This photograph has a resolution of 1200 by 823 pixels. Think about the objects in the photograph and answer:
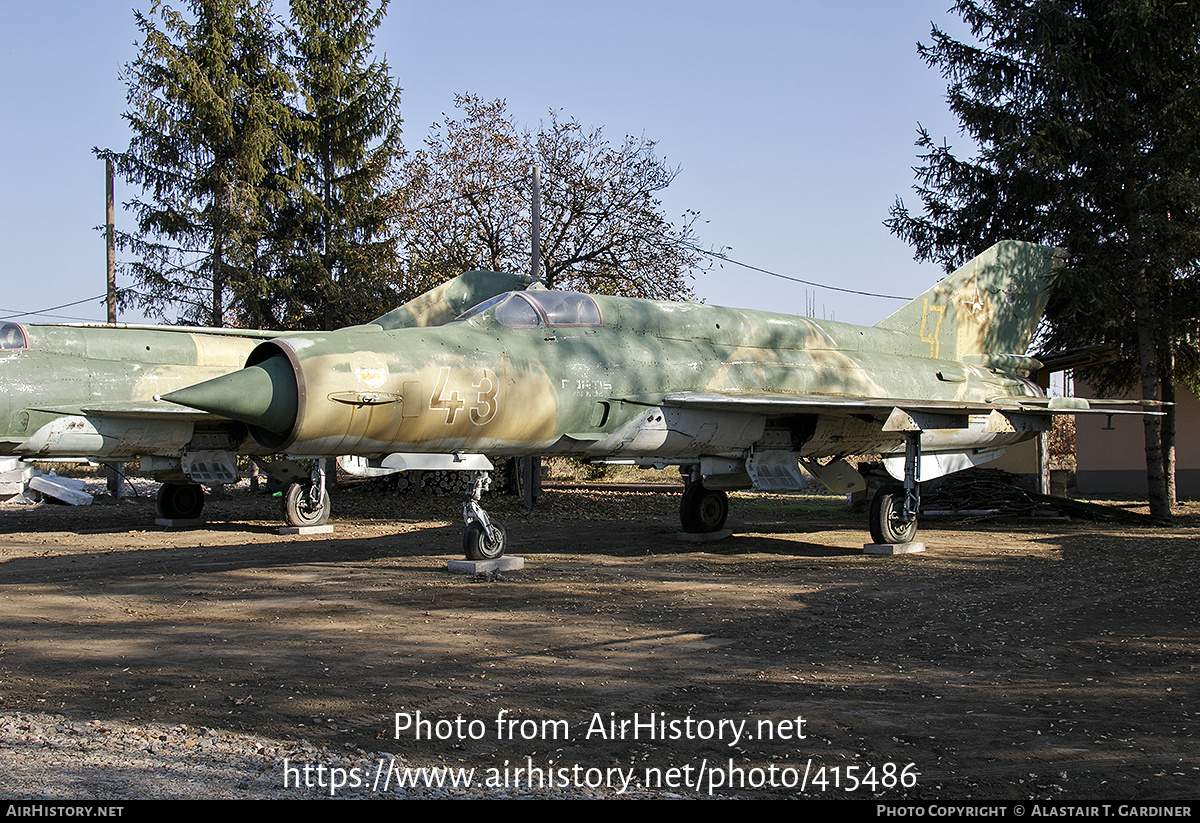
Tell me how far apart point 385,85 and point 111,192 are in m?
7.59

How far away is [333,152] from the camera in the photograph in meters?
24.9

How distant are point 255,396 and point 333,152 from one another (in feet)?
61.9

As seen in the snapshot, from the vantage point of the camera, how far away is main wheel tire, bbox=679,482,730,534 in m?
13.8

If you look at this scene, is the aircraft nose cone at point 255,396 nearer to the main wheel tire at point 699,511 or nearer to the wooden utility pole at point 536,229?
the main wheel tire at point 699,511

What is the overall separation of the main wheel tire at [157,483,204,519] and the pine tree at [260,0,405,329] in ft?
24.6

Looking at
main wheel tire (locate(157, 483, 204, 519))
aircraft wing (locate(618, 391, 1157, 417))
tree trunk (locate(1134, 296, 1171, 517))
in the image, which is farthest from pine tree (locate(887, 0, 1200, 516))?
main wheel tire (locate(157, 483, 204, 519))

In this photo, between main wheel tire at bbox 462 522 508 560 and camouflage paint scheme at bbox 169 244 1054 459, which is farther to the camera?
main wheel tire at bbox 462 522 508 560

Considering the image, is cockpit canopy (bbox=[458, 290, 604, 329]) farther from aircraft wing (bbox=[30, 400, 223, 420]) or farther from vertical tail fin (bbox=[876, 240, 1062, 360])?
aircraft wing (bbox=[30, 400, 223, 420])

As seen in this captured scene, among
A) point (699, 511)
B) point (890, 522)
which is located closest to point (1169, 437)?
point (890, 522)

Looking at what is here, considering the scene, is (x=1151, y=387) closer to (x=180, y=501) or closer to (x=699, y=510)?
(x=699, y=510)

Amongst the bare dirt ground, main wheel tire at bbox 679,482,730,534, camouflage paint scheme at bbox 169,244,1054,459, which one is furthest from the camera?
main wheel tire at bbox 679,482,730,534

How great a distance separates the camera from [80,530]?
1614cm

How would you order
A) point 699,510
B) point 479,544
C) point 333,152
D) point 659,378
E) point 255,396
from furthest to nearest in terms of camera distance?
point 333,152
point 699,510
point 659,378
point 479,544
point 255,396

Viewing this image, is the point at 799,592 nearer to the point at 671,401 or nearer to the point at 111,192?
the point at 671,401
